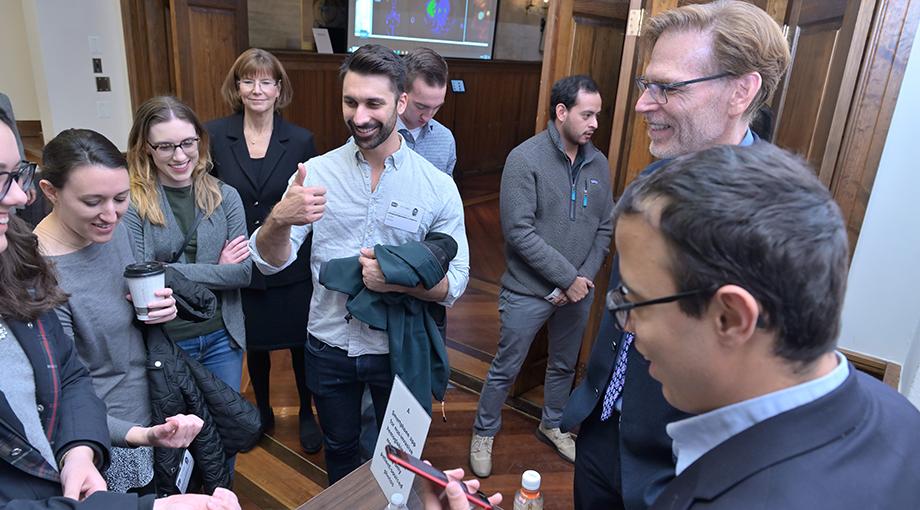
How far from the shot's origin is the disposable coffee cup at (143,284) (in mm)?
1479

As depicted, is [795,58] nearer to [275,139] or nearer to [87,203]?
[275,139]

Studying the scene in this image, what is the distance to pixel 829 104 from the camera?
2041 mm

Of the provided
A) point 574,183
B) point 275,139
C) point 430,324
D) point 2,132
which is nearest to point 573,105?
point 574,183

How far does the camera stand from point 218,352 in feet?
6.71

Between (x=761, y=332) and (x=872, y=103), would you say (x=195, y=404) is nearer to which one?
(x=761, y=332)

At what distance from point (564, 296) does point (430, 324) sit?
839mm

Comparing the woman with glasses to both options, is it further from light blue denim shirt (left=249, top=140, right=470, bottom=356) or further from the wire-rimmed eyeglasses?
the wire-rimmed eyeglasses

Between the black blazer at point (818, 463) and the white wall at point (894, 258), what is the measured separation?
1.77 metres

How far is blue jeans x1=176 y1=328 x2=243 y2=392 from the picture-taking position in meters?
1.98

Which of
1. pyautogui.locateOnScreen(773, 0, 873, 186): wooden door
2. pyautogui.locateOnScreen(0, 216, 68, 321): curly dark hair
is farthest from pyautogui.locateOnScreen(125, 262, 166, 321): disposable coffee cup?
pyautogui.locateOnScreen(773, 0, 873, 186): wooden door

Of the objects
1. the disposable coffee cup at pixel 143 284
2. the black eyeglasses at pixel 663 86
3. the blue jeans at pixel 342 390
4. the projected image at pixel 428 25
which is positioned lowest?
the blue jeans at pixel 342 390

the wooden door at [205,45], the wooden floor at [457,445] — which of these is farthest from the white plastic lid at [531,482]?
the wooden door at [205,45]

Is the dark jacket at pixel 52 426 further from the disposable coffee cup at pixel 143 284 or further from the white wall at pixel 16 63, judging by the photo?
Answer: the white wall at pixel 16 63

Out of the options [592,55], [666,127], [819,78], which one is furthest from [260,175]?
[819,78]
